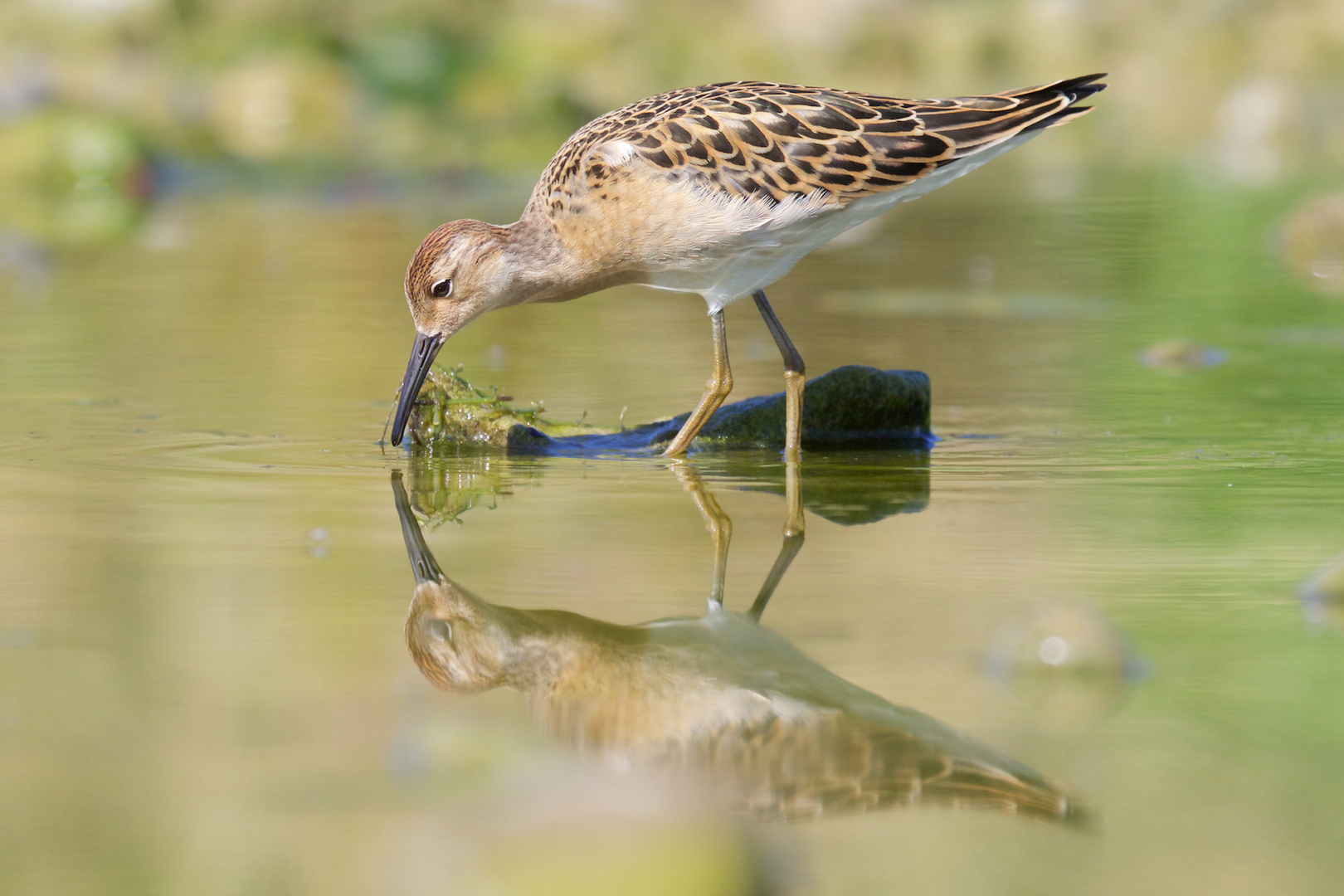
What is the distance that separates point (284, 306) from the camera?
1106 cm

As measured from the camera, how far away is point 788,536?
591 cm

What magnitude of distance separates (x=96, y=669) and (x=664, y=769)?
147 cm

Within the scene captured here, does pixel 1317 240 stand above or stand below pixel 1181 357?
above

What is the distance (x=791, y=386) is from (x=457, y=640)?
9.73ft

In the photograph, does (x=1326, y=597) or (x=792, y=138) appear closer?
(x=1326, y=597)

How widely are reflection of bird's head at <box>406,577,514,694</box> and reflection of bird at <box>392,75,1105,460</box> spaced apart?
2.11m

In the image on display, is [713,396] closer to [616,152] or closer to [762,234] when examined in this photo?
[762,234]

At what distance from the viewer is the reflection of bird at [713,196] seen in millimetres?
7082

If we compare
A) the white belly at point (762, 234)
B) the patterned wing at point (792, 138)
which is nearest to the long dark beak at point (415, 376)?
the patterned wing at point (792, 138)

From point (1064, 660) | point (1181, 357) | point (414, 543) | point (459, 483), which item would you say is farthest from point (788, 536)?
point (1181, 357)

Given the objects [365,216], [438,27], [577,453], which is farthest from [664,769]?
[438,27]

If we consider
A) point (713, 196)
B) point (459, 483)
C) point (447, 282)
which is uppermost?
point (713, 196)

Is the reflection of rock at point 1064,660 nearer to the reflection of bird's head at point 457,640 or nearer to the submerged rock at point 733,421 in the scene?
the reflection of bird's head at point 457,640

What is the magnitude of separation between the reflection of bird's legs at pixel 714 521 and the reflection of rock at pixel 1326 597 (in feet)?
5.16
